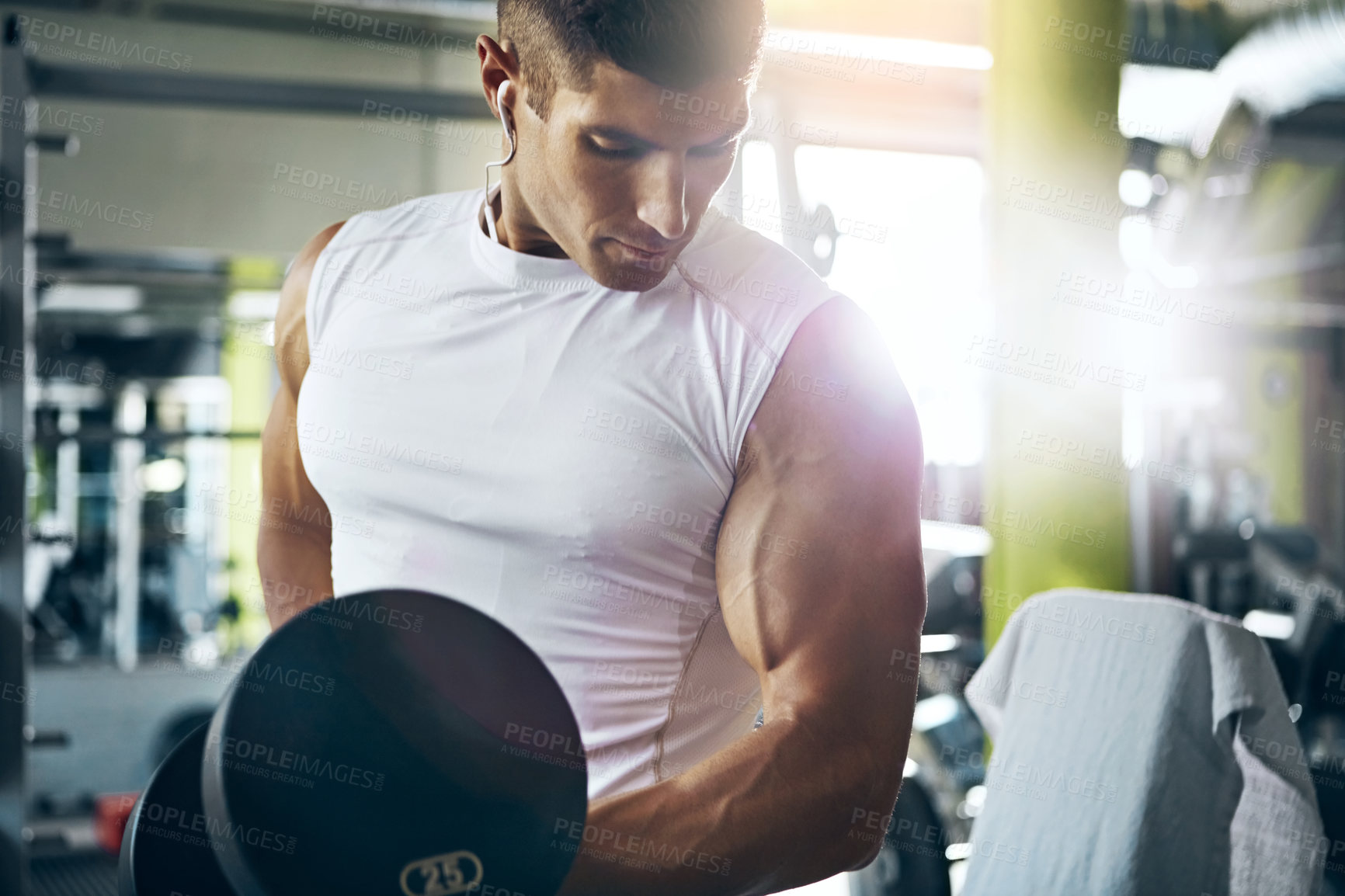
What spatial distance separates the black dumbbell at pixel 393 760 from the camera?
59 centimetres

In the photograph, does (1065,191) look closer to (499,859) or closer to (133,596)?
(499,859)

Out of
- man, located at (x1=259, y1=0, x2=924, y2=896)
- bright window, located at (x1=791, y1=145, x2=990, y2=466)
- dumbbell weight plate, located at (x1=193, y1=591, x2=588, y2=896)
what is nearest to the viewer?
dumbbell weight plate, located at (x1=193, y1=591, x2=588, y2=896)

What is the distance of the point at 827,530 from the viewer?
942 mm

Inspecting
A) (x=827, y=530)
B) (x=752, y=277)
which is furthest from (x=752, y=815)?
(x=752, y=277)

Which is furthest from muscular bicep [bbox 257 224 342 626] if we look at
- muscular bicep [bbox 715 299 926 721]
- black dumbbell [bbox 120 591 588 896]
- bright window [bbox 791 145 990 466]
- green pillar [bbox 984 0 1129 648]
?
bright window [bbox 791 145 990 466]

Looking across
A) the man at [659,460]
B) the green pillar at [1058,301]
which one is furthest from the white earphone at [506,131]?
the green pillar at [1058,301]

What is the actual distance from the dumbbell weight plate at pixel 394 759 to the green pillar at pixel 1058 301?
2555 millimetres

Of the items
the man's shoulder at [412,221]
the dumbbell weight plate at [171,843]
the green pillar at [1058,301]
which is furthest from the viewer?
the green pillar at [1058,301]

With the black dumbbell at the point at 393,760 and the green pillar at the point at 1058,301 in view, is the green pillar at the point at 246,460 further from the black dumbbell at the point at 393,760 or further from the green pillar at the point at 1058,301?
the black dumbbell at the point at 393,760

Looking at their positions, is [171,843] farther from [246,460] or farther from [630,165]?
[246,460]

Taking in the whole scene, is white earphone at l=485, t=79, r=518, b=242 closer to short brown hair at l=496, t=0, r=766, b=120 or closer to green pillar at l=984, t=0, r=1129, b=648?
short brown hair at l=496, t=0, r=766, b=120

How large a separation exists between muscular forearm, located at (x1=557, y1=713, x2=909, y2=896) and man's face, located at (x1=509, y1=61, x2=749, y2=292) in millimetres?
410

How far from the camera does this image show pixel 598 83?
93 cm

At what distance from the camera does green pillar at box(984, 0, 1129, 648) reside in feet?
9.68
